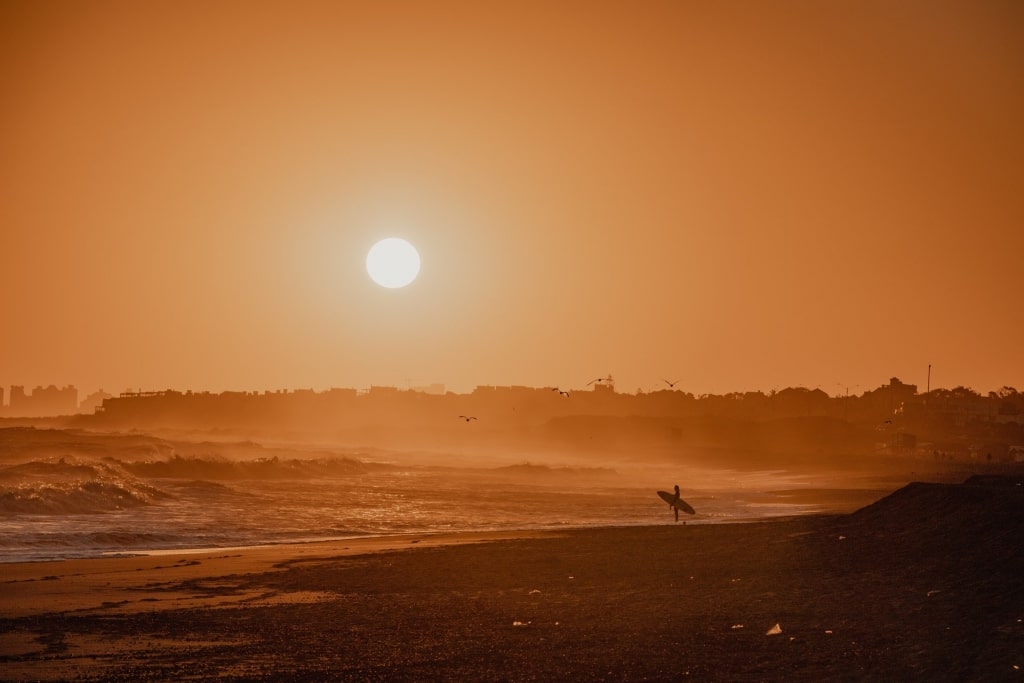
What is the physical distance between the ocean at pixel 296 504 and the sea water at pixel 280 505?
7 centimetres

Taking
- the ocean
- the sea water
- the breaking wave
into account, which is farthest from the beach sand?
the breaking wave

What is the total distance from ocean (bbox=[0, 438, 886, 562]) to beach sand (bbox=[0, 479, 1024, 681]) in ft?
21.3

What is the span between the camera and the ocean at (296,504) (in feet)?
117

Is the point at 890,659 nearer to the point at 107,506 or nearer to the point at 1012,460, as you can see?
the point at 107,506

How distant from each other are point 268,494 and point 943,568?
138ft

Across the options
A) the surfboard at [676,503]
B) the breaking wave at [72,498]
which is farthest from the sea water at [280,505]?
the surfboard at [676,503]

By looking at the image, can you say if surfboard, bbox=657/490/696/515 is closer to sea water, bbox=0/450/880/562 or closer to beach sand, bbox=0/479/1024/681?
sea water, bbox=0/450/880/562

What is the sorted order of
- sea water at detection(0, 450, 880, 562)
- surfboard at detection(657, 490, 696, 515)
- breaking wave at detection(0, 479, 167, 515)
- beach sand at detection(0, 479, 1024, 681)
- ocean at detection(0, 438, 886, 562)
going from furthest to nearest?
1. surfboard at detection(657, 490, 696, 515)
2. breaking wave at detection(0, 479, 167, 515)
3. ocean at detection(0, 438, 886, 562)
4. sea water at detection(0, 450, 880, 562)
5. beach sand at detection(0, 479, 1024, 681)

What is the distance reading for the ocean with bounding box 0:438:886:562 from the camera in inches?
1410

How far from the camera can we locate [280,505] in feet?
164

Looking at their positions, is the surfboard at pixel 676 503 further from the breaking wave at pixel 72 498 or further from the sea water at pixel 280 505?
the breaking wave at pixel 72 498

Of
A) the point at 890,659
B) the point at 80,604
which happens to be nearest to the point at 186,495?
the point at 80,604

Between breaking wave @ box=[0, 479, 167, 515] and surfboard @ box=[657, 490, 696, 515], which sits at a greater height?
surfboard @ box=[657, 490, 696, 515]

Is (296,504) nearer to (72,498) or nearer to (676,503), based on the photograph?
(72,498)
